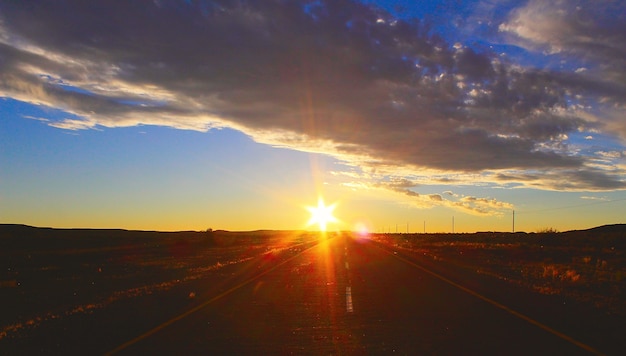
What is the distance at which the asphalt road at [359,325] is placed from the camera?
8703mm

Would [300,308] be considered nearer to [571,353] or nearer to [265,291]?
[265,291]

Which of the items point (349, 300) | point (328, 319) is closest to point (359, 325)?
point (328, 319)

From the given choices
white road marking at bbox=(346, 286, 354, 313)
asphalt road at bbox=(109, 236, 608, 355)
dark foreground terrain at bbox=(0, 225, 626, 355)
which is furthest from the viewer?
white road marking at bbox=(346, 286, 354, 313)

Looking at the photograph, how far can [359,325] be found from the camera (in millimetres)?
10859

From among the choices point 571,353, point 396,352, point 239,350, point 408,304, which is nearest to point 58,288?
point 408,304

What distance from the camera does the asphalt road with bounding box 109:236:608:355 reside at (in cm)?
870

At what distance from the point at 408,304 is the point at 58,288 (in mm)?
17275

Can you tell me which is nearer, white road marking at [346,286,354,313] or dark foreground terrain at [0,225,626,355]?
dark foreground terrain at [0,225,626,355]

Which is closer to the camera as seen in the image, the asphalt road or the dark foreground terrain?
the asphalt road

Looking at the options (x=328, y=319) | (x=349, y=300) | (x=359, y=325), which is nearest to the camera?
(x=359, y=325)

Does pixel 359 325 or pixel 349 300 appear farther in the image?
pixel 349 300

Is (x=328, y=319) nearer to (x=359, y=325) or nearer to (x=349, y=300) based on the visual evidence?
(x=359, y=325)

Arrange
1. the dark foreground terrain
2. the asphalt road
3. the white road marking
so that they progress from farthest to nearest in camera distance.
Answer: the white road marking, the dark foreground terrain, the asphalt road

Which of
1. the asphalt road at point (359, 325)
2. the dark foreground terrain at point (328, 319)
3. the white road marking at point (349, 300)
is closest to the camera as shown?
the asphalt road at point (359, 325)
